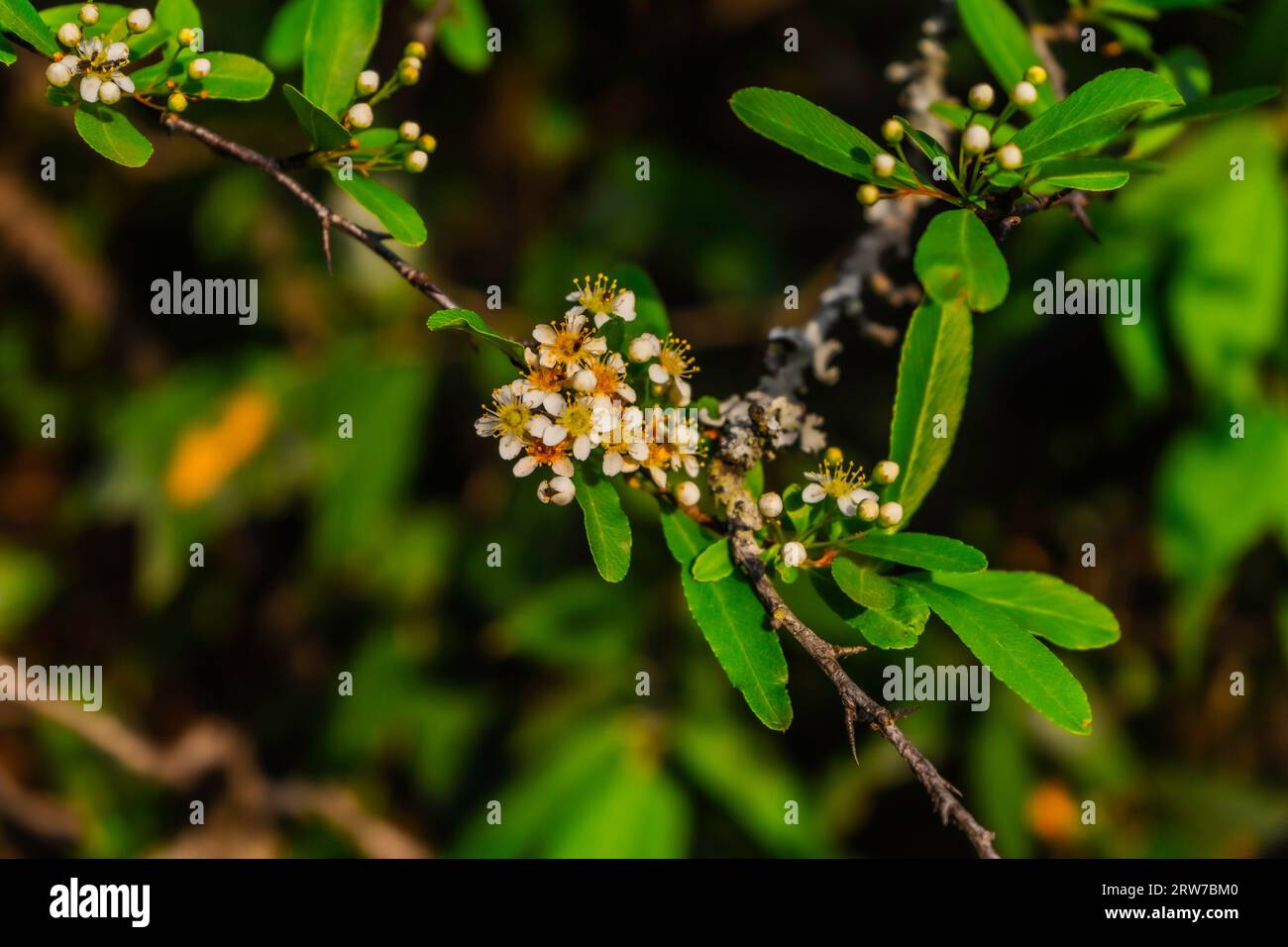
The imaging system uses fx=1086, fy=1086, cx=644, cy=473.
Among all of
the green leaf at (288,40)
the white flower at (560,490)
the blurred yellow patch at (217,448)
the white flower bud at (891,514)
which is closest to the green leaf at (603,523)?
the white flower at (560,490)

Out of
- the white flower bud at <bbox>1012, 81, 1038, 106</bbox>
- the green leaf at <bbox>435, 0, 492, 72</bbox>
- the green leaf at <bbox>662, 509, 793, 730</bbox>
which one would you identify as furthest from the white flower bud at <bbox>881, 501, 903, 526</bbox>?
the green leaf at <bbox>435, 0, 492, 72</bbox>

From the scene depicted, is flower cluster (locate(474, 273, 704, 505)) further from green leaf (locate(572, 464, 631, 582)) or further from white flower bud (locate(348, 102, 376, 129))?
white flower bud (locate(348, 102, 376, 129))

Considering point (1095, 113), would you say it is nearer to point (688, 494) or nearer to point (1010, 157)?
point (1010, 157)

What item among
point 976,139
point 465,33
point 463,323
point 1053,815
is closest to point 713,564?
point 463,323

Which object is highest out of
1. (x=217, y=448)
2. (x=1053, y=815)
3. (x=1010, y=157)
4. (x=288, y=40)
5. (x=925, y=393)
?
(x=288, y=40)

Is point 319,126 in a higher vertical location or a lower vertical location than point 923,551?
higher

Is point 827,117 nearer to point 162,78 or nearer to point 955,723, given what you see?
point 162,78
